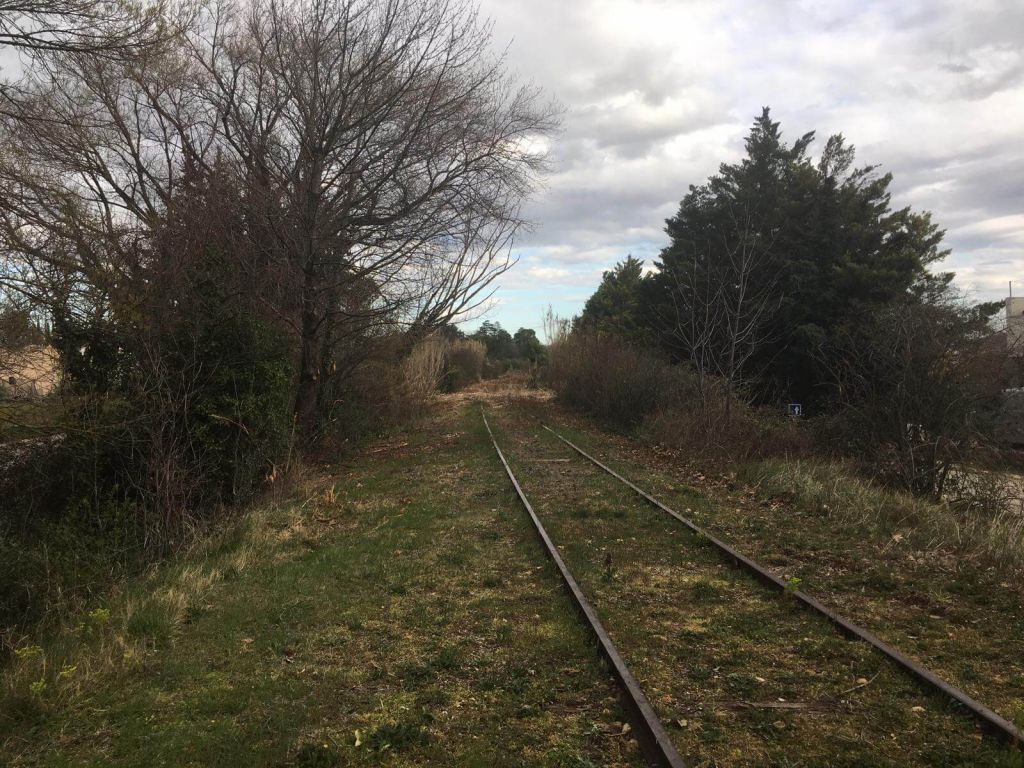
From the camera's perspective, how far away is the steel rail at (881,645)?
12.0 feet

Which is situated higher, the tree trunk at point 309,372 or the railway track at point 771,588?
the tree trunk at point 309,372

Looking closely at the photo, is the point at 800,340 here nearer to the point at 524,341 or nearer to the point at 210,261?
the point at 210,261

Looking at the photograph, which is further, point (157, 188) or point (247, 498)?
point (157, 188)

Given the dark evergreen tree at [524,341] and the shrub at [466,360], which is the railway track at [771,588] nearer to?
the shrub at [466,360]

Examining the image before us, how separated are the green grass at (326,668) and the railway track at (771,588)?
0.13 m

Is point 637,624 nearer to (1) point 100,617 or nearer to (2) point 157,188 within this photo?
(1) point 100,617

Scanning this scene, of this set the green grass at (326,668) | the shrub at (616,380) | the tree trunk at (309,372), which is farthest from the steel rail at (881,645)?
the shrub at (616,380)

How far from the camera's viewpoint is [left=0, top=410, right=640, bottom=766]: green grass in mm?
3885

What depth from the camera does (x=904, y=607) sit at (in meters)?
5.69

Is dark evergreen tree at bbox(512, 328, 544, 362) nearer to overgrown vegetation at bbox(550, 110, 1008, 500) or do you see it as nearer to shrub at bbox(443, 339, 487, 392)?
shrub at bbox(443, 339, 487, 392)

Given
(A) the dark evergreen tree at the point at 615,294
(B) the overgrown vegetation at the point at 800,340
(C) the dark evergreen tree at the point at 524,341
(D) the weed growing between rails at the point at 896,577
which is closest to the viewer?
(D) the weed growing between rails at the point at 896,577

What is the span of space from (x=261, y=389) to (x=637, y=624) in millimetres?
7709

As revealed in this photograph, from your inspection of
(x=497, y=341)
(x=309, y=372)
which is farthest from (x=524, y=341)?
(x=309, y=372)

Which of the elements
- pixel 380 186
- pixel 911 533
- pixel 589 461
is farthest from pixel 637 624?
pixel 380 186
